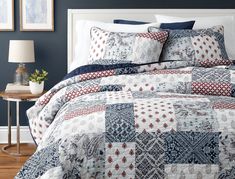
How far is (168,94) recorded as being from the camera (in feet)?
8.21

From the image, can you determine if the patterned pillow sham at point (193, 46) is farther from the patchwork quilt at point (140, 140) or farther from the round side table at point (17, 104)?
the round side table at point (17, 104)

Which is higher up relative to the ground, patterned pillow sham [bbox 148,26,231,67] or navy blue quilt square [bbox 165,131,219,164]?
patterned pillow sham [bbox 148,26,231,67]

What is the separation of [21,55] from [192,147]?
8.90 ft

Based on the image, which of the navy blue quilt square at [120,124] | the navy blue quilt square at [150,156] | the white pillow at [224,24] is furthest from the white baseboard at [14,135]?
the navy blue quilt square at [150,156]

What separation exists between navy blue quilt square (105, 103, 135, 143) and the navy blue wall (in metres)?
2.57

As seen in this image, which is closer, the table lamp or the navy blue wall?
the table lamp

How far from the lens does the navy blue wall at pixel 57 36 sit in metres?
4.64

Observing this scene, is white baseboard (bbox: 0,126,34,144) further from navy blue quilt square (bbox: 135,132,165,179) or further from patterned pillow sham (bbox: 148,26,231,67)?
navy blue quilt square (bbox: 135,132,165,179)

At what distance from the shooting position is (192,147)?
2004mm

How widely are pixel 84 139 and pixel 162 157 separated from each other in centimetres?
33

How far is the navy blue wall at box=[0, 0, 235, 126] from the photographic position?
15.2 feet

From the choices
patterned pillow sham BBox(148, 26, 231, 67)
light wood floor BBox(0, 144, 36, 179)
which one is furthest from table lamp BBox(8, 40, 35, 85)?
patterned pillow sham BBox(148, 26, 231, 67)

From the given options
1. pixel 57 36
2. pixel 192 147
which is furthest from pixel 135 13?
pixel 192 147

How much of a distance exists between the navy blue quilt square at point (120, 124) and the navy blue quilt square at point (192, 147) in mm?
157
